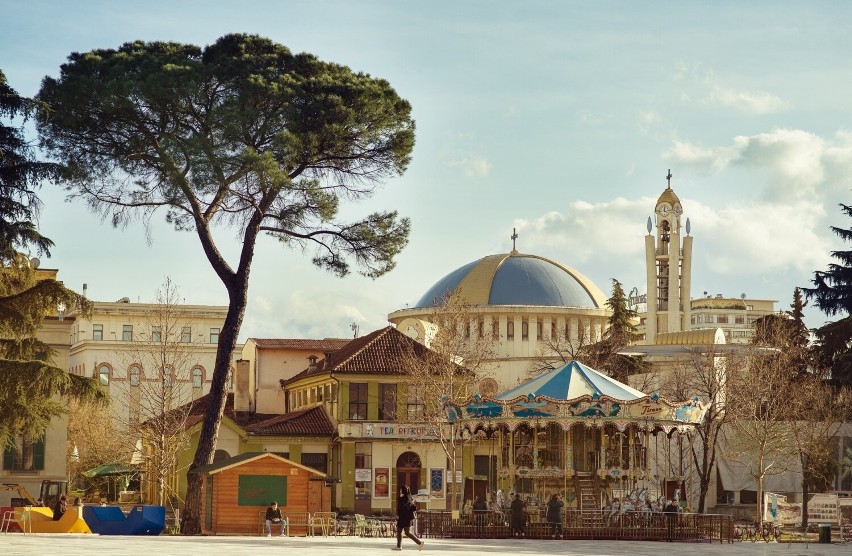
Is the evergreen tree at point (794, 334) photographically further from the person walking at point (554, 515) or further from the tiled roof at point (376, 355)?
the person walking at point (554, 515)

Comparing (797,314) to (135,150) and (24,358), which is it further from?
(24,358)

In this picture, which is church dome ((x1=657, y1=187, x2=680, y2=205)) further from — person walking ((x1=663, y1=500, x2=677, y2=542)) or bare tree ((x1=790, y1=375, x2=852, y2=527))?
person walking ((x1=663, y1=500, x2=677, y2=542))

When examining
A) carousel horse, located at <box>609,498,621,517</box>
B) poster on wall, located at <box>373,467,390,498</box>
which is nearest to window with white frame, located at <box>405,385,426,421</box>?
poster on wall, located at <box>373,467,390,498</box>

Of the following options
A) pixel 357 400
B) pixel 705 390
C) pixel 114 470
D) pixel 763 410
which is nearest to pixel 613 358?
pixel 705 390

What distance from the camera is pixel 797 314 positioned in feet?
238

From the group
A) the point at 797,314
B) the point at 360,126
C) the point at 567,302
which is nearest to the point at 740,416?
the point at 797,314

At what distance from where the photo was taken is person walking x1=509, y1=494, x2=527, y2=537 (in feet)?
128

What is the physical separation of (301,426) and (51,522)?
88.2 ft

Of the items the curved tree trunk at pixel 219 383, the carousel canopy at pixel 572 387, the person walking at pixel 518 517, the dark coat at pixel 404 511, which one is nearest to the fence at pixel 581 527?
the person walking at pixel 518 517

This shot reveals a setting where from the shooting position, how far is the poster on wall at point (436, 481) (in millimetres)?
64375

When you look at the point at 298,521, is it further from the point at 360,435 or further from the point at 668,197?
the point at 668,197

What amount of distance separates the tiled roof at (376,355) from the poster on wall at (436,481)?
4.65m

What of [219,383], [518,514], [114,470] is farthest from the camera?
[114,470]

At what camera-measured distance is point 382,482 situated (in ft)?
210
